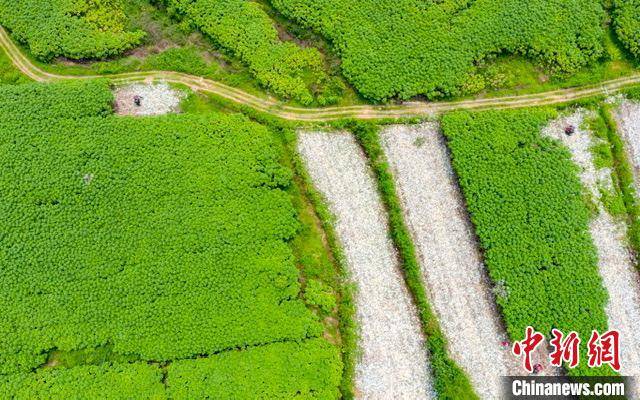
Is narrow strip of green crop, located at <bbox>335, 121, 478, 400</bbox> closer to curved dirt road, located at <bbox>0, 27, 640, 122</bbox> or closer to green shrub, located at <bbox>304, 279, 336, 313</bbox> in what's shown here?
curved dirt road, located at <bbox>0, 27, 640, 122</bbox>

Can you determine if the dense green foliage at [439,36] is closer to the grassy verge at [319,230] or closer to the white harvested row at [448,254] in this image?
the white harvested row at [448,254]

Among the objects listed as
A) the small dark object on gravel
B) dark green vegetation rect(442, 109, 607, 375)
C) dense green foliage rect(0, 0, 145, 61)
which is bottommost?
dark green vegetation rect(442, 109, 607, 375)

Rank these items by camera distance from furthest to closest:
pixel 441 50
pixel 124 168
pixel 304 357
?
1. pixel 441 50
2. pixel 124 168
3. pixel 304 357

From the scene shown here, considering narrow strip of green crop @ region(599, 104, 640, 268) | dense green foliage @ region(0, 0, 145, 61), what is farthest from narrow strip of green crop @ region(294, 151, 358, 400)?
narrow strip of green crop @ region(599, 104, 640, 268)

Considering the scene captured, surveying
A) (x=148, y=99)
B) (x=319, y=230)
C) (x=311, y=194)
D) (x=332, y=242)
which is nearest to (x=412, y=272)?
(x=332, y=242)

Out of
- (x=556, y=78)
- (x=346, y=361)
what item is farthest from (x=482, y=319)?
(x=556, y=78)

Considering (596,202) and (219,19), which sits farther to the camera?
(219,19)

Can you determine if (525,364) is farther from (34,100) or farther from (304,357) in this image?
(34,100)
